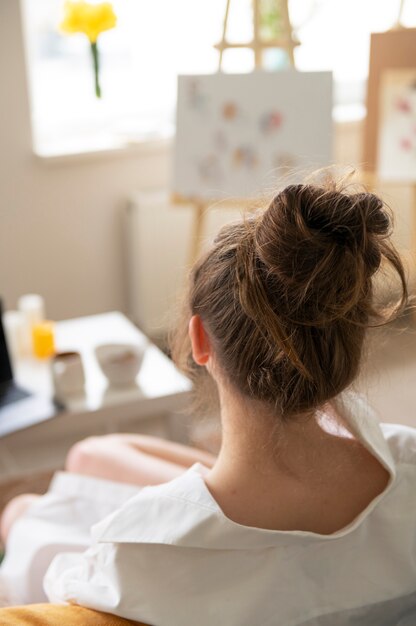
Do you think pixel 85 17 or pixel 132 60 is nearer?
pixel 85 17

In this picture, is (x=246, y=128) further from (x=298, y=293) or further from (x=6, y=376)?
(x=298, y=293)

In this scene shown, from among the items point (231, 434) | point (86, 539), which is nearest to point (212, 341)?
point (231, 434)

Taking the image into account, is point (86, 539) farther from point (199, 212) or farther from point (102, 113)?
point (102, 113)

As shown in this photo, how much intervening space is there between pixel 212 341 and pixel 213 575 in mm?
260

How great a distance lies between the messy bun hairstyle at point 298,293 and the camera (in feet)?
2.74

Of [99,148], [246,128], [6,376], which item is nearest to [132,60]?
[99,148]

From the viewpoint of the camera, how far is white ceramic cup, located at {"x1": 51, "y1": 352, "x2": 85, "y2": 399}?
1848 millimetres

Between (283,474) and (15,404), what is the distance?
103 cm

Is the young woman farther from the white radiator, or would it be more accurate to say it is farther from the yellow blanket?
the white radiator

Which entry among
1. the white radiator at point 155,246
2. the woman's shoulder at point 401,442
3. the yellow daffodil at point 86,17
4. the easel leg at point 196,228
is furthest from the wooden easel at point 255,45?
the woman's shoulder at point 401,442

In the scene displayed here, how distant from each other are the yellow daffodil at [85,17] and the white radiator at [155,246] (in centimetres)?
62

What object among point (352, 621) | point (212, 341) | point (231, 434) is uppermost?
point (212, 341)

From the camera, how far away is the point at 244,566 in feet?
2.99

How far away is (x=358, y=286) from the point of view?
0.84 metres
